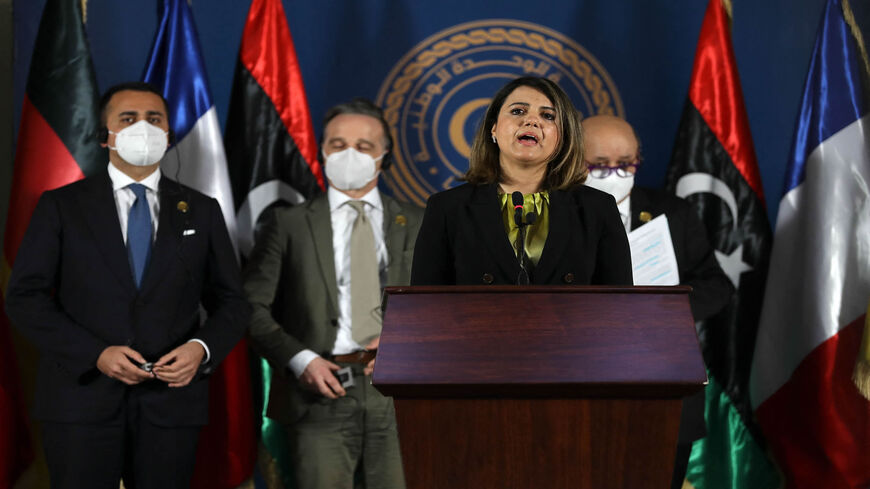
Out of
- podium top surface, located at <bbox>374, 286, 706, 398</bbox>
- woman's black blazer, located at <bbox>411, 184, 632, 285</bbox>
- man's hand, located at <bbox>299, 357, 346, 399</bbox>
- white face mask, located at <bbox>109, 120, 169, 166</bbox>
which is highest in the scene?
white face mask, located at <bbox>109, 120, 169, 166</bbox>

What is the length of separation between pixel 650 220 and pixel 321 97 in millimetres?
1761

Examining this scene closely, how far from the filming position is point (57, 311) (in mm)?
2836

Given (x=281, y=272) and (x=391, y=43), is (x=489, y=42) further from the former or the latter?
(x=281, y=272)

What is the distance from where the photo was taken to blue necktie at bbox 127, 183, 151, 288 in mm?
2959

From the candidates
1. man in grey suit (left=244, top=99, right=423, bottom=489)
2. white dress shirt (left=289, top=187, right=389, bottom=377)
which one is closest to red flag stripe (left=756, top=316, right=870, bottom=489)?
man in grey suit (left=244, top=99, right=423, bottom=489)

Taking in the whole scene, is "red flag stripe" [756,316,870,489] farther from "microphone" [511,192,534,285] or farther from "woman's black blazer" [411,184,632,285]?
"microphone" [511,192,534,285]

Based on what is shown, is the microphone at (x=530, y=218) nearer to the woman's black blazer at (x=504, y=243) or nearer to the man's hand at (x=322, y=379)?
the woman's black blazer at (x=504, y=243)

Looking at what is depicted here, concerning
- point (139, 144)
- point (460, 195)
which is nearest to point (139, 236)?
point (139, 144)

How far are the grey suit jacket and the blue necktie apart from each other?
1.45ft

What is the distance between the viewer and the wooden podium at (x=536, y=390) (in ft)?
5.07

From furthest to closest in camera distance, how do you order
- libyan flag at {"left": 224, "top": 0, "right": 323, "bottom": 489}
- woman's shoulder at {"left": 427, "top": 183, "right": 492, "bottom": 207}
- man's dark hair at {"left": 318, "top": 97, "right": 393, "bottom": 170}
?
libyan flag at {"left": 224, "top": 0, "right": 323, "bottom": 489}
man's dark hair at {"left": 318, "top": 97, "right": 393, "bottom": 170}
woman's shoulder at {"left": 427, "top": 183, "right": 492, "bottom": 207}

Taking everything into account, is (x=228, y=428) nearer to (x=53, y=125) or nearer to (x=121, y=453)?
(x=121, y=453)

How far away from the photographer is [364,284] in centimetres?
337

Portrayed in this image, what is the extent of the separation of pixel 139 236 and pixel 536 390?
185 centimetres
